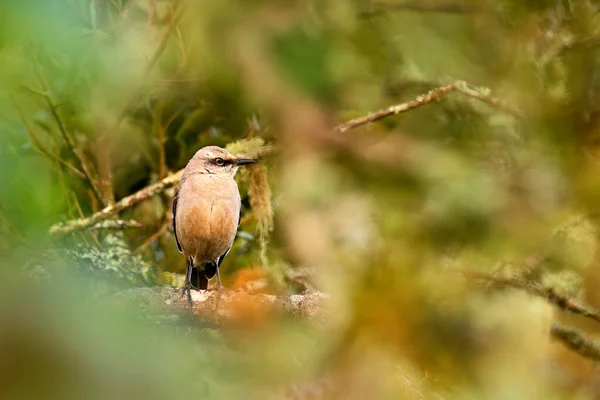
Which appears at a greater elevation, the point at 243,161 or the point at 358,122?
the point at 358,122

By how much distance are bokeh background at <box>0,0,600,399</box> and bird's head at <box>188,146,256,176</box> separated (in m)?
0.04

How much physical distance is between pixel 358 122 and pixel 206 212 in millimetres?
254

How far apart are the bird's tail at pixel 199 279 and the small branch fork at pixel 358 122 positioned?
133 mm

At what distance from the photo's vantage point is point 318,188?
2.69 feet

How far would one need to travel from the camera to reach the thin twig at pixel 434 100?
1.05m

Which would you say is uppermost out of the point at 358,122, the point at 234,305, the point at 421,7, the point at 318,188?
the point at 421,7

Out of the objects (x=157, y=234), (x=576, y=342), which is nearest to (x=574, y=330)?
(x=576, y=342)

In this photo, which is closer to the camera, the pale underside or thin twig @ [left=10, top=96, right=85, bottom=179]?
thin twig @ [left=10, top=96, right=85, bottom=179]

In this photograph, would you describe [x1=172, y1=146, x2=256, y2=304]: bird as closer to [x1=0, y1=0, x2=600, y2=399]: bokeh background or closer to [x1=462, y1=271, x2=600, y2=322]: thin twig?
[x1=0, y1=0, x2=600, y2=399]: bokeh background

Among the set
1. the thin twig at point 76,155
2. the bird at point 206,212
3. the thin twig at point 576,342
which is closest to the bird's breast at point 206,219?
the bird at point 206,212

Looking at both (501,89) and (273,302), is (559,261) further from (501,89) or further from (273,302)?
(273,302)

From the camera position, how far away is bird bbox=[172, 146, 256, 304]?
1.03m

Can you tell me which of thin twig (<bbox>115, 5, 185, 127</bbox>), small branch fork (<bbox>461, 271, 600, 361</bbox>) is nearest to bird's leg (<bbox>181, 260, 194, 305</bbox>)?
thin twig (<bbox>115, 5, 185, 127</bbox>)

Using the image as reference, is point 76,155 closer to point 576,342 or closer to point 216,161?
point 216,161
